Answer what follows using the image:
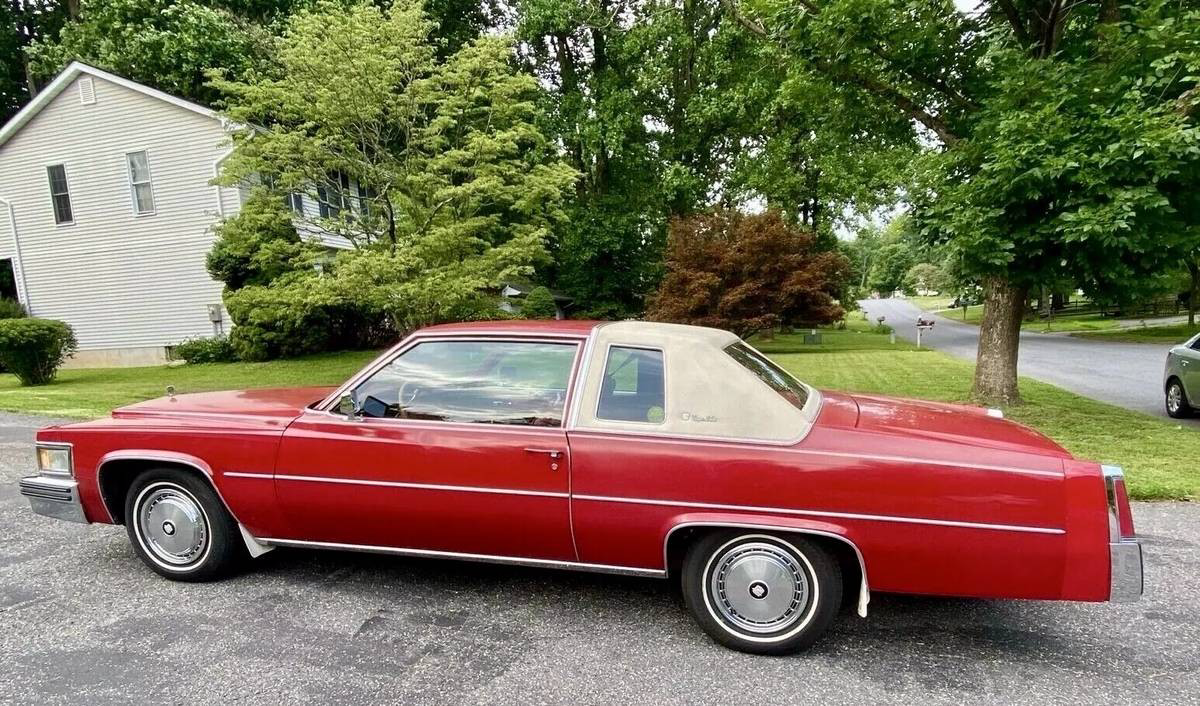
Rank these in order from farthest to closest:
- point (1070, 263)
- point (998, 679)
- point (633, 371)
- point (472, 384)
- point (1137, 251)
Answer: point (1070, 263)
point (1137, 251)
point (472, 384)
point (633, 371)
point (998, 679)

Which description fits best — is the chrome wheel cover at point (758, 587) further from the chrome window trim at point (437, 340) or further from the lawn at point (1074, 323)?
the lawn at point (1074, 323)

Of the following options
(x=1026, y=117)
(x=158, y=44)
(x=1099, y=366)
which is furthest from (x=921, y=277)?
(x=1026, y=117)

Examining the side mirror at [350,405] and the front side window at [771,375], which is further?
the side mirror at [350,405]

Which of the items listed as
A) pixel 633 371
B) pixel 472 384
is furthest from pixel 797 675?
pixel 472 384

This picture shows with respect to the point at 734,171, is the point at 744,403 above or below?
below

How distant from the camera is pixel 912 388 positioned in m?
11.4

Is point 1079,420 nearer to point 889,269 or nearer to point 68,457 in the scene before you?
point 68,457

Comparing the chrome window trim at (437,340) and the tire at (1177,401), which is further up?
the chrome window trim at (437,340)

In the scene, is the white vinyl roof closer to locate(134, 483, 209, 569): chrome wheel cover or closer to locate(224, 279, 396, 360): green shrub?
locate(134, 483, 209, 569): chrome wheel cover

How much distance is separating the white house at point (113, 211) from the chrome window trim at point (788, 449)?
18.1 m

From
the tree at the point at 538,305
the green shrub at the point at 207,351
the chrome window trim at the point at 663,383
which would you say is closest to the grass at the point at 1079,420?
the chrome window trim at the point at 663,383

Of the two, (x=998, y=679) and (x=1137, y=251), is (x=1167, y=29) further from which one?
(x=998, y=679)

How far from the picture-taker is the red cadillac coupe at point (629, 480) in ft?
8.61

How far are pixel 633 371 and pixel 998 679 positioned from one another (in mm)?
2065
